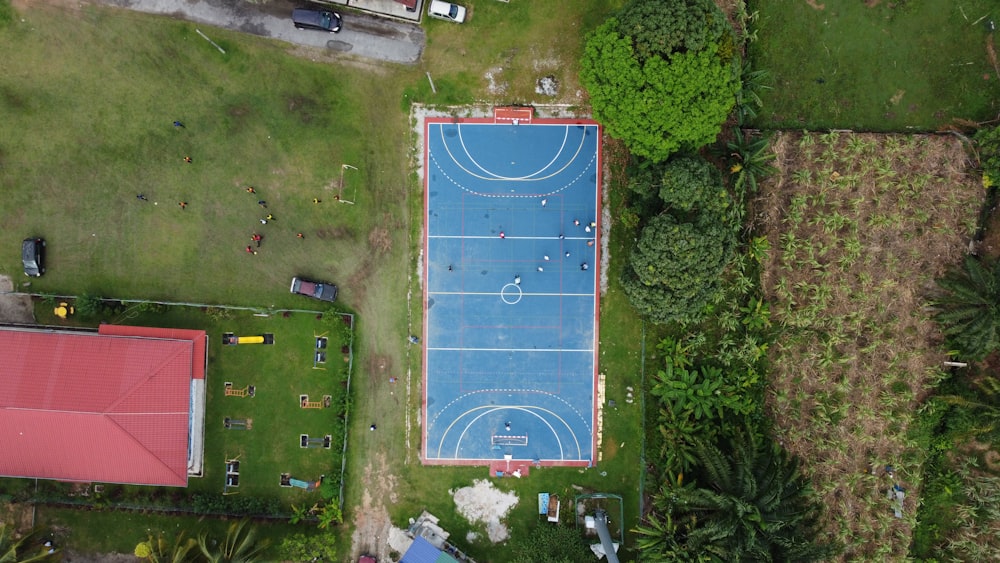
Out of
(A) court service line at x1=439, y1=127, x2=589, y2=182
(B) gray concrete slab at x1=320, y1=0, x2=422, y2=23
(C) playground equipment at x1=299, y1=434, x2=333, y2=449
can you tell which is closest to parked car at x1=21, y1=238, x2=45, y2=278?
(C) playground equipment at x1=299, y1=434, x2=333, y2=449

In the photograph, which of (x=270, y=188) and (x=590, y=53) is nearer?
(x=590, y=53)

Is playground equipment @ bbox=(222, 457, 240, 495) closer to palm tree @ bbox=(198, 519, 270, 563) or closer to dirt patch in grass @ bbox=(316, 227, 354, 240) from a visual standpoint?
palm tree @ bbox=(198, 519, 270, 563)

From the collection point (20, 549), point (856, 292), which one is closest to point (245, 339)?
point (20, 549)

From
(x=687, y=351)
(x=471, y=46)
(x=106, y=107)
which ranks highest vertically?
Answer: (x=471, y=46)

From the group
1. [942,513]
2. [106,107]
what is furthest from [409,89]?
[942,513]

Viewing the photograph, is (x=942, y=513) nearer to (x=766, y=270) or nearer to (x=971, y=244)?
(x=971, y=244)

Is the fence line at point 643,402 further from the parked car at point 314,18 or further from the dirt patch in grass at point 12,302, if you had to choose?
the dirt patch in grass at point 12,302

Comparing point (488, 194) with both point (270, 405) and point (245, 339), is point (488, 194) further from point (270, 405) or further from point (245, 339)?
point (270, 405)
